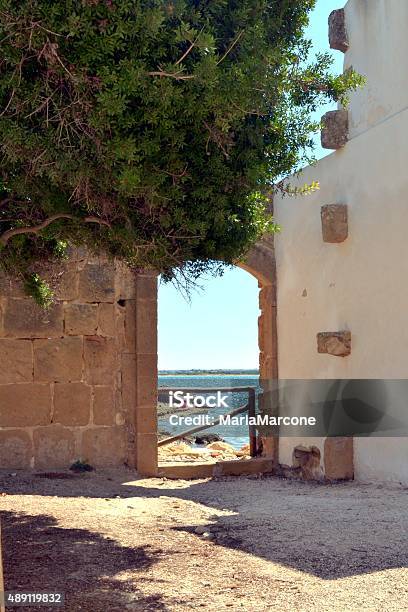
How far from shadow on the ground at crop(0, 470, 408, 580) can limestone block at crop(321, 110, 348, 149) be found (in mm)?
3755

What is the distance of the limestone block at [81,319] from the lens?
26.7ft

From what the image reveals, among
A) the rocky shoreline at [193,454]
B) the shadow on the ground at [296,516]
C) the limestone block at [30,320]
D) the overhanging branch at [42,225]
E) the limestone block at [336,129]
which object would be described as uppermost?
the limestone block at [336,129]

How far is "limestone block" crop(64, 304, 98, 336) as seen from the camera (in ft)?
26.7

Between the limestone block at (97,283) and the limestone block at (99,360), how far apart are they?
0.46 meters

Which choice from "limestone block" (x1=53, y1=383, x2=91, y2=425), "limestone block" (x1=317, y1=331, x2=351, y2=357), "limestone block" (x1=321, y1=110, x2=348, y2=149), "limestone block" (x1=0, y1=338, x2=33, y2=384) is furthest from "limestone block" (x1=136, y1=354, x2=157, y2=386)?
"limestone block" (x1=321, y1=110, x2=348, y2=149)

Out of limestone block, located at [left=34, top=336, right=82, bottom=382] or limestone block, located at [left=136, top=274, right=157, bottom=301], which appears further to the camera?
limestone block, located at [left=136, top=274, right=157, bottom=301]

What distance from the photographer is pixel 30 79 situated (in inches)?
134

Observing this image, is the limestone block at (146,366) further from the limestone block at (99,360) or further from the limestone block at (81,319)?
the limestone block at (81,319)

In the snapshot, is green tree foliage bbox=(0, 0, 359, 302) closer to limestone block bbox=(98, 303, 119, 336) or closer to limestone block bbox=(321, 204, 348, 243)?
limestone block bbox=(321, 204, 348, 243)

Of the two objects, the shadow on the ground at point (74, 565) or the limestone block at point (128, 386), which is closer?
the shadow on the ground at point (74, 565)

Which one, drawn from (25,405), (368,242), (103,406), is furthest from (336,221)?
(25,405)

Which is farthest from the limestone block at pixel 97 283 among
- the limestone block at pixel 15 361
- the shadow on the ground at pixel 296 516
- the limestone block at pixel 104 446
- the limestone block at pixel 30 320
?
the shadow on the ground at pixel 296 516

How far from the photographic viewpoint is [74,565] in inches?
154

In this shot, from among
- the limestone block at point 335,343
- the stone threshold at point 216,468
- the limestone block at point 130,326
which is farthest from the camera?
the stone threshold at point 216,468
